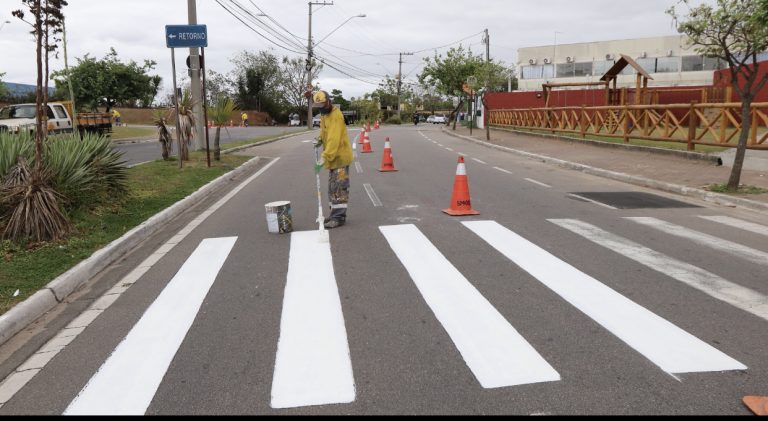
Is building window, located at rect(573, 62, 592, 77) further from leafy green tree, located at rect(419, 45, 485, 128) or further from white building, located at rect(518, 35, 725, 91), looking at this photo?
leafy green tree, located at rect(419, 45, 485, 128)

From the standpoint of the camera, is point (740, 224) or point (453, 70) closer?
point (740, 224)

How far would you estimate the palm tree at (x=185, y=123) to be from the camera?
16.4m

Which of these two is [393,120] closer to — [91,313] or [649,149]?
[649,149]

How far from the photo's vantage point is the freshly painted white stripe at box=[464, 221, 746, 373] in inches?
151

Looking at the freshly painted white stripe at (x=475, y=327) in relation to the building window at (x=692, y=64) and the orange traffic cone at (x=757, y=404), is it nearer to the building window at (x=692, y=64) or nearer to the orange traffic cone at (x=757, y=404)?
the orange traffic cone at (x=757, y=404)

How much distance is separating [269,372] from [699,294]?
380 cm

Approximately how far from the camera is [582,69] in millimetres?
62688

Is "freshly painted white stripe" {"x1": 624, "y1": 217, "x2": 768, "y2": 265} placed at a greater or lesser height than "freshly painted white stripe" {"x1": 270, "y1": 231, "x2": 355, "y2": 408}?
greater

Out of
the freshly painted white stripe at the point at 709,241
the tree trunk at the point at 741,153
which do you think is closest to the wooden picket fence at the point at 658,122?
the tree trunk at the point at 741,153

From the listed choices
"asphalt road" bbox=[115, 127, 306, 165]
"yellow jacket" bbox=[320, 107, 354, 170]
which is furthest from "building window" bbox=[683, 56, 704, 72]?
"yellow jacket" bbox=[320, 107, 354, 170]

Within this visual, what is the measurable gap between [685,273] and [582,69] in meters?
61.7

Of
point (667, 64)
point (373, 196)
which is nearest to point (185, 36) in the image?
point (373, 196)

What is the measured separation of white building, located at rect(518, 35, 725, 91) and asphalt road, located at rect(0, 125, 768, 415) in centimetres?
5079

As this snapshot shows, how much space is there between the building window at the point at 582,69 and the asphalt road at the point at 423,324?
5820 cm
